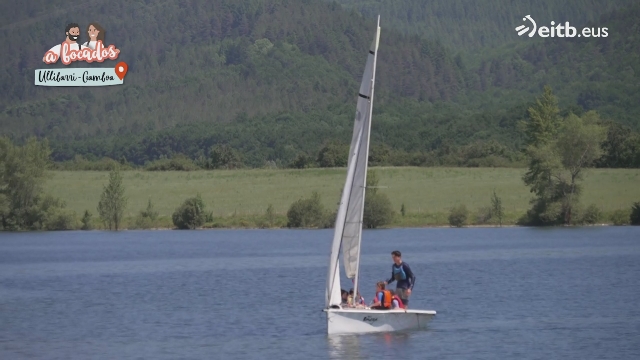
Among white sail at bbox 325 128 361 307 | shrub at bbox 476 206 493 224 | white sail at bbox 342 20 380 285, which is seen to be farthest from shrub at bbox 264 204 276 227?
white sail at bbox 325 128 361 307

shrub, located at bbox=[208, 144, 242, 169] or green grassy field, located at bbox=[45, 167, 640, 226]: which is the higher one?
shrub, located at bbox=[208, 144, 242, 169]

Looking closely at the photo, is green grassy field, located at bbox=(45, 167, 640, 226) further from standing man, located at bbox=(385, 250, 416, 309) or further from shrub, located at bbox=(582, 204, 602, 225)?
standing man, located at bbox=(385, 250, 416, 309)

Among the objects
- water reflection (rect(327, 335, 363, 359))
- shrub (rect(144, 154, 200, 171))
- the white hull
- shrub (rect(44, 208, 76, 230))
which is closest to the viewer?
water reflection (rect(327, 335, 363, 359))

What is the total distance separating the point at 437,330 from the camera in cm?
3600

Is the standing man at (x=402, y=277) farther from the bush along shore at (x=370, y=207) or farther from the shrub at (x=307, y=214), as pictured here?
the shrub at (x=307, y=214)

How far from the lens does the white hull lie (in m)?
33.3

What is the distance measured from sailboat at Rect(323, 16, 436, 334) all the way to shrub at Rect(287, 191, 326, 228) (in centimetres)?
6592

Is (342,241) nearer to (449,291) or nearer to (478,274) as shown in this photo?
(449,291)

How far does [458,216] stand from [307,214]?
1282 cm

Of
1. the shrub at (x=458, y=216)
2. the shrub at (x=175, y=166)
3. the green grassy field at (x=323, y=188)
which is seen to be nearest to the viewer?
the shrub at (x=458, y=216)

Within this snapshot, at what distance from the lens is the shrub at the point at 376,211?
9688 cm

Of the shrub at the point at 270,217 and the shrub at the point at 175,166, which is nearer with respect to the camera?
the shrub at the point at 270,217

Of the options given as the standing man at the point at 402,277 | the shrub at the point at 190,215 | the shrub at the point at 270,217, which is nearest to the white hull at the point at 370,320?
the standing man at the point at 402,277

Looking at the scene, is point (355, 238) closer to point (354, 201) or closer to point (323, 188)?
point (354, 201)
